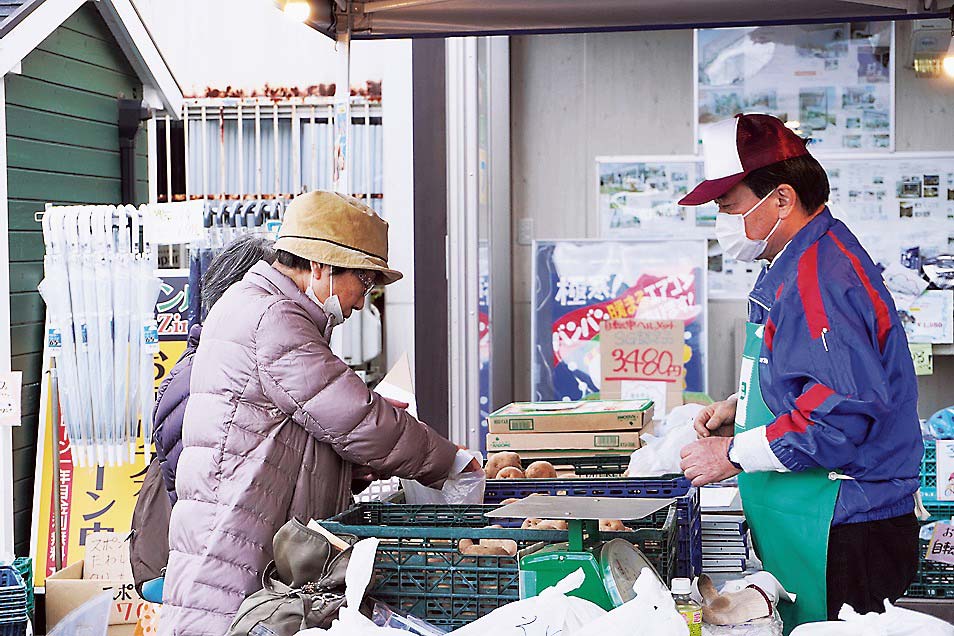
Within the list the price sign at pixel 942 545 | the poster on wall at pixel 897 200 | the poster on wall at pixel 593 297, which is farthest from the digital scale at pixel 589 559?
the poster on wall at pixel 897 200

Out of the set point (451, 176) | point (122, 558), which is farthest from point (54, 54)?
point (122, 558)

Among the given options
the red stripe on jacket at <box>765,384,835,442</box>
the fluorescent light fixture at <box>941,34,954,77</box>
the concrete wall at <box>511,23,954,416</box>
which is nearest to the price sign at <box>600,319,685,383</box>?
the concrete wall at <box>511,23,954,416</box>

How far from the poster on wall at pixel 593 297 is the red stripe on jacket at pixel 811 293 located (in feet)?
13.6

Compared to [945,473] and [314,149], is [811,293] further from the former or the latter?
[314,149]

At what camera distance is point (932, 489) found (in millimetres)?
3656

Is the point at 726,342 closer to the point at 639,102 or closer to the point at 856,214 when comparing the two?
the point at 856,214

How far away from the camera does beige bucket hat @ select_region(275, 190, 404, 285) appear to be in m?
2.48

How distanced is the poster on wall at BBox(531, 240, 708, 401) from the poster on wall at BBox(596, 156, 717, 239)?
369 millimetres

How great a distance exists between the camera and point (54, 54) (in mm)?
5621

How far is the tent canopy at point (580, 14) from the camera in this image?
3.45 metres

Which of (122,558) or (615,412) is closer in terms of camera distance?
(615,412)

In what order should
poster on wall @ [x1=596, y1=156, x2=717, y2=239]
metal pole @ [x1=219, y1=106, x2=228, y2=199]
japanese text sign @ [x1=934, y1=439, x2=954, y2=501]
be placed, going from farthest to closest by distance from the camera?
metal pole @ [x1=219, y1=106, x2=228, y2=199], poster on wall @ [x1=596, y1=156, x2=717, y2=239], japanese text sign @ [x1=934, y1=439, x2=954, y2=501]

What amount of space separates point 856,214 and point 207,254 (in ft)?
12.7

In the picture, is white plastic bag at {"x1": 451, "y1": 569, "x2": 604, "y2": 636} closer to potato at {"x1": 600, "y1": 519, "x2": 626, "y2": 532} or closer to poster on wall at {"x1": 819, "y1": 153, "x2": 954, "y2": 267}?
potato at {"x1": 600, "y1": 519, "x2": 626, "y2": 532}
